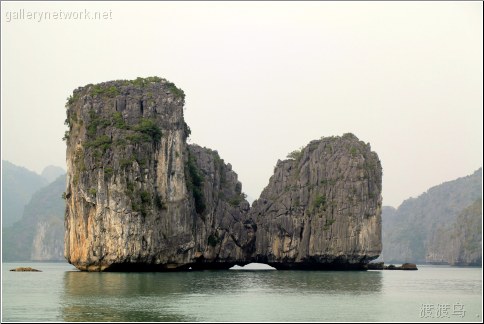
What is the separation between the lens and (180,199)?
6856cm

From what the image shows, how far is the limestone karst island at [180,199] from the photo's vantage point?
63.6 meters

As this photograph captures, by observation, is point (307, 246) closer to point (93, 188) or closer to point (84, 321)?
point (93, 188)

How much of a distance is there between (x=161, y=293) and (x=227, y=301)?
16.5 feet

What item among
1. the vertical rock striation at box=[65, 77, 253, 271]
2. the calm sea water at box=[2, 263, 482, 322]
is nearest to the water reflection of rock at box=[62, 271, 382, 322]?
the calm sea water at box=[2, 263, 482, 322]

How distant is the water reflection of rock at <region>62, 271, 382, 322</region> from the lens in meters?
33.4

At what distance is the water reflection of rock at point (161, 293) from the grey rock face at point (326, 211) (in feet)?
74.1

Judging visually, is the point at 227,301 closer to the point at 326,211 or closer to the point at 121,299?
the point at 121,299

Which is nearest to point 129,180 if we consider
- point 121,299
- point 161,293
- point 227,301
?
point 161,293

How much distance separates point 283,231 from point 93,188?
28040 millimetres

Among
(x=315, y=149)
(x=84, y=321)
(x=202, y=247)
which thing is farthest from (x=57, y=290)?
(x=315, y=149)

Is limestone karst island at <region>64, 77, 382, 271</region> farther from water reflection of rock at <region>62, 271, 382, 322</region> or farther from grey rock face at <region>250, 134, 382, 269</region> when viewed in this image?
water reflection of rock at <region>62, 271, 382, 322</region>

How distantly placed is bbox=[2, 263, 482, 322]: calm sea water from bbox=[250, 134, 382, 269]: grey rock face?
2547 centimetres

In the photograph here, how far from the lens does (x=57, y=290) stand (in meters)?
46.7

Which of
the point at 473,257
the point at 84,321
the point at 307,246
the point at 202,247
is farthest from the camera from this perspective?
the point at 473,257
